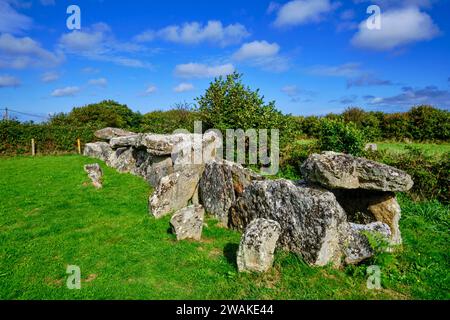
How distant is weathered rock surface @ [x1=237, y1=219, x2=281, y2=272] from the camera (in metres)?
6.19

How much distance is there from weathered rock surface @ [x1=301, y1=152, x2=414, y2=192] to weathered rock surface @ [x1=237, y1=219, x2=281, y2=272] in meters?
1.64

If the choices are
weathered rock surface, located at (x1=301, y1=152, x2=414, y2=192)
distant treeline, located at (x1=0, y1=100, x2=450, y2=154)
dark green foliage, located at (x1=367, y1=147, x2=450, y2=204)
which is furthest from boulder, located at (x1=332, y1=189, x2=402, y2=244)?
distant treeline, located at (x1=0, y1=100, x2=450, y2=154)

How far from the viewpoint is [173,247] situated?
→ 748cm

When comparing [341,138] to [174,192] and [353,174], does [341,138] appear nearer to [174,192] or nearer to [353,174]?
[353,174]

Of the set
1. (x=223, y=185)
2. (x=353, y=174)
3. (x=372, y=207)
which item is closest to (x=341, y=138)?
(x=372, y=207)

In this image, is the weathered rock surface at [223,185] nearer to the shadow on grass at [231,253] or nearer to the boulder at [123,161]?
the shadow on grass at [231,253]

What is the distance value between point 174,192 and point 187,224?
91.0 inches

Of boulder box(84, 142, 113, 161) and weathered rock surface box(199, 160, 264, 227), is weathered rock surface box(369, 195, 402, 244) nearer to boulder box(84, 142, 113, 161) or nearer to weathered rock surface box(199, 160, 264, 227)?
weathered rock surface box(199, 160, 264, 227)

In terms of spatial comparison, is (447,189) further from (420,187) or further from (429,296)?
(429,296)

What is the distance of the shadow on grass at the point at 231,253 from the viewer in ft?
22.4

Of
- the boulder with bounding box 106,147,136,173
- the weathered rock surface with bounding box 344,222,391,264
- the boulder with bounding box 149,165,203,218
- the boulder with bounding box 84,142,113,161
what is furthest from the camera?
the boulder with bounding box 84,142,113,161

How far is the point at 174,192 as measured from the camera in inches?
400
